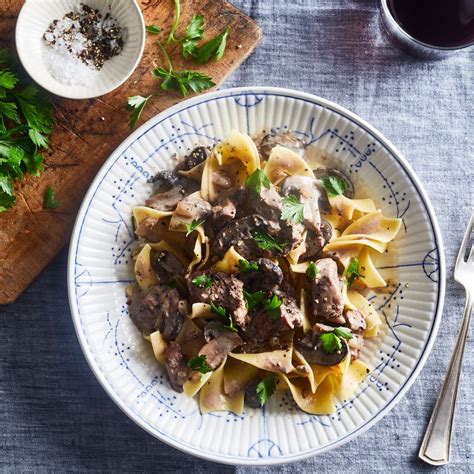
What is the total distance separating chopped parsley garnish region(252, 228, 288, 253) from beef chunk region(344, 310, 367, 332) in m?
0.57

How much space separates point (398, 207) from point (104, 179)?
183cm

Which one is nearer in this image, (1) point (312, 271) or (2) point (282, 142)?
(1) point (312, 271)

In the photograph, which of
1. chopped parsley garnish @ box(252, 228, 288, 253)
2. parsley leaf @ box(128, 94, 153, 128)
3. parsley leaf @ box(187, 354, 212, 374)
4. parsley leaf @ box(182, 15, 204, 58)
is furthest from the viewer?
parsley leaf @ box(182, 15, 204, 58)

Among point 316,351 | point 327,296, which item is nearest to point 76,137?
point 327,296

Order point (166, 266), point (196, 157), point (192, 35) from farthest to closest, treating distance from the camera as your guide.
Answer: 1. point (192, 35)
2. point (196, 157)
3. point (166, 266)

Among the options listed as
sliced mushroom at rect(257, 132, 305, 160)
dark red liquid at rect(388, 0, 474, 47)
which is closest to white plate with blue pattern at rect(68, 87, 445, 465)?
sliced mushroom at rect(257, 132, 305, 160)

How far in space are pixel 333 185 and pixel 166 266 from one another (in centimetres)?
115

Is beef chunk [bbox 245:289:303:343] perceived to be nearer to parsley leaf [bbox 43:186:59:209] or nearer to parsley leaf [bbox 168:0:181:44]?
parsley leaf [bbox 43:186:59:209]

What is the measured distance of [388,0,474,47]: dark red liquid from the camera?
433 cm

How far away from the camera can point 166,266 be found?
4.02 m

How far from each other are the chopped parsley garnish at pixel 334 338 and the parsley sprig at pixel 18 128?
2.10m

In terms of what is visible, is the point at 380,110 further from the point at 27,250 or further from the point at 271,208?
the point at 27,250

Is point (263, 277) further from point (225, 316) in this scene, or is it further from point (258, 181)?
point (258, 181)

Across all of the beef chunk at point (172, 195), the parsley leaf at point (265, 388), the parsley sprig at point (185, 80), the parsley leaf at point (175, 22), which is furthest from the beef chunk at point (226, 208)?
the parsley leaf at point (175, 22)
